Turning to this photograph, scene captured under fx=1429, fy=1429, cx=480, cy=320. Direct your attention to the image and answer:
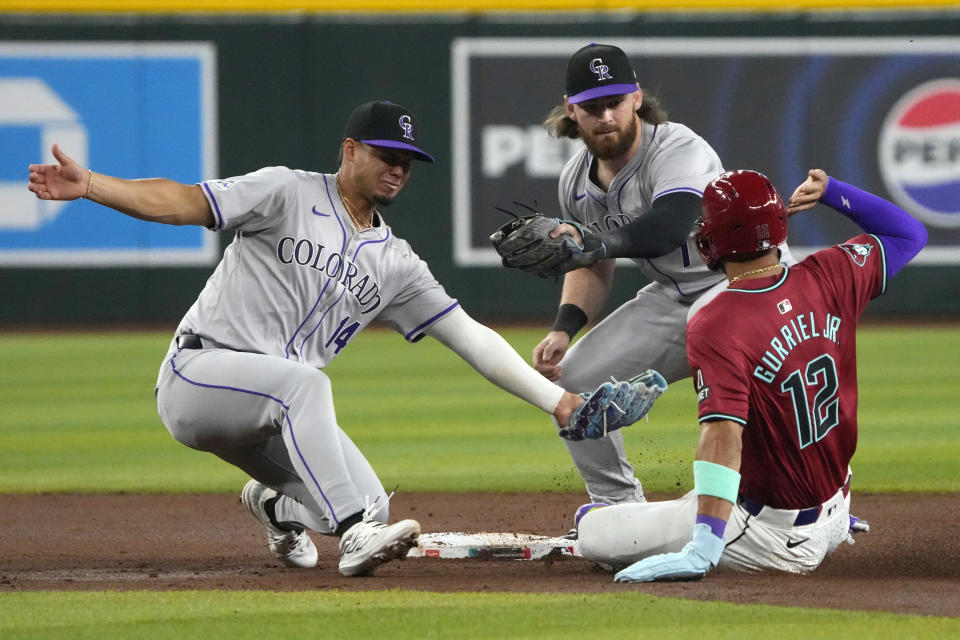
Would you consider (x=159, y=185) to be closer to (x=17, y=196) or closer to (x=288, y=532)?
(x=288, y=532)

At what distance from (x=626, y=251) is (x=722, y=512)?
1.11 m

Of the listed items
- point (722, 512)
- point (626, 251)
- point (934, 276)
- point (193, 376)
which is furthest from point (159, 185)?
point (934, 276)

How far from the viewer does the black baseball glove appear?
4496 mm

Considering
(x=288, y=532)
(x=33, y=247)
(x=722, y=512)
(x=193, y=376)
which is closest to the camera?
(x=722, y=512)

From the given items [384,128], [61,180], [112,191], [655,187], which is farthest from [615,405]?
[61,180]

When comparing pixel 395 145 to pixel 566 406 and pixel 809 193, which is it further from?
pixel 809 193

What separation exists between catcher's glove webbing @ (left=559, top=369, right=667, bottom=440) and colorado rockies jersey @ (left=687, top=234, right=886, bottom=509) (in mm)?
505

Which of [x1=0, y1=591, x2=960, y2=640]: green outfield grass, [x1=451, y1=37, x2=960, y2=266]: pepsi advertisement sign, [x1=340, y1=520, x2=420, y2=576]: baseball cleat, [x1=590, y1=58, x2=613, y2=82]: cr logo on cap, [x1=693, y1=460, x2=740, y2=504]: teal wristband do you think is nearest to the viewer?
[x1=0, y1=591, x2=960, y2=640]: green outfield grass

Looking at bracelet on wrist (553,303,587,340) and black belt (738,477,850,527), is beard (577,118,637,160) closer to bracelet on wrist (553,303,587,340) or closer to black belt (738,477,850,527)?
bracelet on wrist (553,303,587,340)

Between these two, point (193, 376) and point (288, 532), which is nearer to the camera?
point (193, 376)

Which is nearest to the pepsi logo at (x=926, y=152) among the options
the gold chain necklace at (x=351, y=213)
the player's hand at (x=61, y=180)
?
the gold chain necklace at (x=351, y=213)

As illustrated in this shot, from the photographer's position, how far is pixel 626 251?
472 cm

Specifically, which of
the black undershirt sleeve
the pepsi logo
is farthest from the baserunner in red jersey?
the pepsi logo

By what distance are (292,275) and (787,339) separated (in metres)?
1.68
